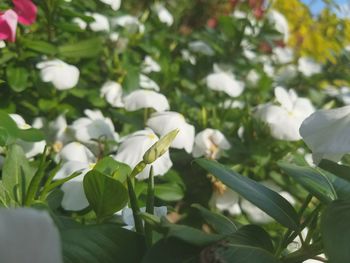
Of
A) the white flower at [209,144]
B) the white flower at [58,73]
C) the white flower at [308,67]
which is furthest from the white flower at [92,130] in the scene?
the white flower at [308,67]

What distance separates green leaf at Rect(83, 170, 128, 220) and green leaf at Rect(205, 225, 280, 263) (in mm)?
183

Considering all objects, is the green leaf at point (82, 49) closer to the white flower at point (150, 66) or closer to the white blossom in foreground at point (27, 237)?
the white flower at point (150, 66)

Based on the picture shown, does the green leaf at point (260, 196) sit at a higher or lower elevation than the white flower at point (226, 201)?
higher

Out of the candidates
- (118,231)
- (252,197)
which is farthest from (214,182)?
(118,231)

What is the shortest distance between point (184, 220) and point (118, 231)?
91 cm

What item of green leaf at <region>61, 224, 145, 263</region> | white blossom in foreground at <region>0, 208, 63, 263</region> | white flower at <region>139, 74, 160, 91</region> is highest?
white blossom in foreground at <region>0, 208, 63, 263</region>

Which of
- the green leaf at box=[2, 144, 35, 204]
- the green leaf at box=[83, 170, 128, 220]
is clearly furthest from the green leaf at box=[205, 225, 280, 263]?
the green leaf at box=[2, 144, 35, 204]

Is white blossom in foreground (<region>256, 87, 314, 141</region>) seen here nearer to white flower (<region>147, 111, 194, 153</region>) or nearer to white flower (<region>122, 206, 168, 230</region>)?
white flower (<region>147, 111, 194, 153</region>)

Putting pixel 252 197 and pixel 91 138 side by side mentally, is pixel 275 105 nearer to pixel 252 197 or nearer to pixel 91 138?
pixel 91 138

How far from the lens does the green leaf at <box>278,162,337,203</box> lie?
2.38ft

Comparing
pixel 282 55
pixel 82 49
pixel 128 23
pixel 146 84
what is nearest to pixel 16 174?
pixel 82 49

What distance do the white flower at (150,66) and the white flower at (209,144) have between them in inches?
23.2

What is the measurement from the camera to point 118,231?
58 centimetres

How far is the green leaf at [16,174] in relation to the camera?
793mm
